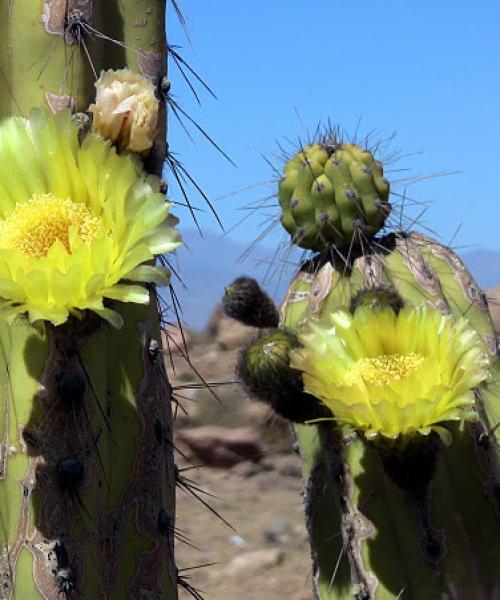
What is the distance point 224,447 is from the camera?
14.7 ft

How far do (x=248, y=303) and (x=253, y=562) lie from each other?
70.2 inches

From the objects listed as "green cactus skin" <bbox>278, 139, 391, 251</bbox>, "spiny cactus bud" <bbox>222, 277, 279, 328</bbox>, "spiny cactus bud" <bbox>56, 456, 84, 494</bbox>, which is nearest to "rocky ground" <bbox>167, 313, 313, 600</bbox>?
"spiny cactus bud" <bbox>222, 277, 279, 328</bbox>

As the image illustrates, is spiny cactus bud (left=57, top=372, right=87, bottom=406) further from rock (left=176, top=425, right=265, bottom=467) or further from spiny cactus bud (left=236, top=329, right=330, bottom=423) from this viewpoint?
rock (left=176, top=425, right=265, bottom=467)

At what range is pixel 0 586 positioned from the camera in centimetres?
130

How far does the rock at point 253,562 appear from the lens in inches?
135

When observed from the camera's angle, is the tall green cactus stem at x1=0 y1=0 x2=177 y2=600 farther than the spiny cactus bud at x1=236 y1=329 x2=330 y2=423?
No

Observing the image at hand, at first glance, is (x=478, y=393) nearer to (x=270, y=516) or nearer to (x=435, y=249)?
(x=435, y=249)

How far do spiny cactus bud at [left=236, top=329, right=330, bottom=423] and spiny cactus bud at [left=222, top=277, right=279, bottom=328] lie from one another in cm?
34

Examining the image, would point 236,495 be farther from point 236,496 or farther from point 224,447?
point 224,447

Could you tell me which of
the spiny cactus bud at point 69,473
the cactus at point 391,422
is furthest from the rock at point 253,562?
the spiny cactus bud at point 69,473

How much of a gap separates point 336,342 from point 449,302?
41 cm

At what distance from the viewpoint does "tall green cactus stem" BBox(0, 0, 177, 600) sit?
4.17 ft

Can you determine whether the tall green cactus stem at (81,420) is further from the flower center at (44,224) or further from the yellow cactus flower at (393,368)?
the yellow cactus flower at (393,368)

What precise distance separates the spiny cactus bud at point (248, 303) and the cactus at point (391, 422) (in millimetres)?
100
